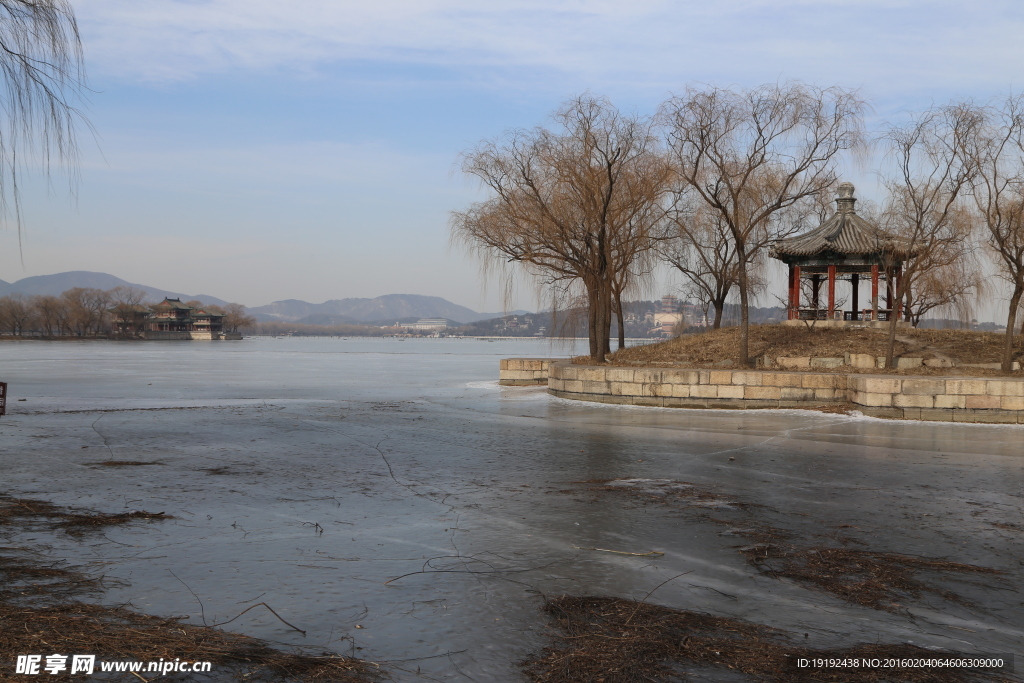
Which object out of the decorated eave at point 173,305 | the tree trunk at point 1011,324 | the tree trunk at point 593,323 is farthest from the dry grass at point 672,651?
the decorated eave at point 173,305

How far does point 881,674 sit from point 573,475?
592cm

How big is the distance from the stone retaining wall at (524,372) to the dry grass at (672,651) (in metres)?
22.1

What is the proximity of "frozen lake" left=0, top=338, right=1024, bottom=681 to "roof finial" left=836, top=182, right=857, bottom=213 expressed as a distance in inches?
637

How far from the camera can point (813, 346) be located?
23828mm

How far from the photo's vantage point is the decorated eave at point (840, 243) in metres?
26.6

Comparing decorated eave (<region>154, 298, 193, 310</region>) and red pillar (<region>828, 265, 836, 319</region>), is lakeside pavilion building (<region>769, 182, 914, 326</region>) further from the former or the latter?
decorated eave (<region>154, 298, 193, 310</region>)

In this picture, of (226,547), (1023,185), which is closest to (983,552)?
(226,547)

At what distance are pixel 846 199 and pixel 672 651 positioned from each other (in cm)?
2900

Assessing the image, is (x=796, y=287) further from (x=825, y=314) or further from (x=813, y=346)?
(x=813, y=346)

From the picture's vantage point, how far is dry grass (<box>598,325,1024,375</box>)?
22.7 m

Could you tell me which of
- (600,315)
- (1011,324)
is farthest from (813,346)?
(600,315)

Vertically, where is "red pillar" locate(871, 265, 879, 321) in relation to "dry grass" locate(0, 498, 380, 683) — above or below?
above

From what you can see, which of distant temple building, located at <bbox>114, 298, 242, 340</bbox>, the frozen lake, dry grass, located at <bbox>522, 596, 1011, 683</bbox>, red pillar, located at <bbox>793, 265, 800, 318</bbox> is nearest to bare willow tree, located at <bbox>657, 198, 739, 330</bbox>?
red pillar, located at <bbox>793, 265, 800, 318</bbox>

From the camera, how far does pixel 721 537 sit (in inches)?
262
